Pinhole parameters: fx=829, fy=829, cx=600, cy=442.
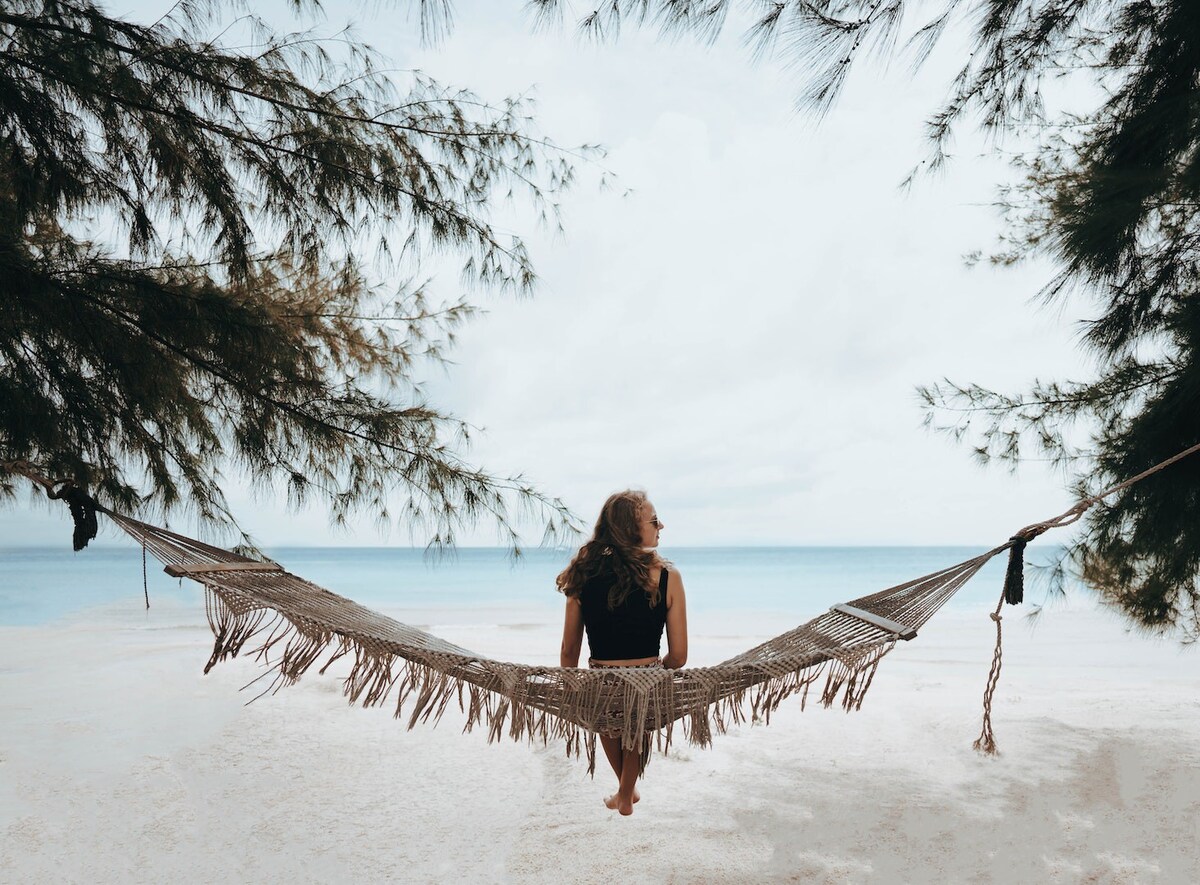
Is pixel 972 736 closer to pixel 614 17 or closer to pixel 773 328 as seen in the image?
pixel 614 17

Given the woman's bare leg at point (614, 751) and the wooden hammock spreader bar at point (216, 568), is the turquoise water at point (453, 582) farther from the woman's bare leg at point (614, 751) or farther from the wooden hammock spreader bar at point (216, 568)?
the woman's bare leg at point (614, 751)

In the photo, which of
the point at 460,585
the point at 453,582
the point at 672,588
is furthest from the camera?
the point at 453,582

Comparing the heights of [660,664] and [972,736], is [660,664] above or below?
above

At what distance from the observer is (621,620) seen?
6.64 ft

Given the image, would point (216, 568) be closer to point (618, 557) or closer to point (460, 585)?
point (618, 557)

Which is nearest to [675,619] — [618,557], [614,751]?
[618,557]

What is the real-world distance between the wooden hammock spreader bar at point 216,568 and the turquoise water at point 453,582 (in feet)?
19.6

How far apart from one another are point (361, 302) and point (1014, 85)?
2.23 meters

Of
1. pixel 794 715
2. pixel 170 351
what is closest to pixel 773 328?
pixel 794 715

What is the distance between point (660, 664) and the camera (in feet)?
6.62

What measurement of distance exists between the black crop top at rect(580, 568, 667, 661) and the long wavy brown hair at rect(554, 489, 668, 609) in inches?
0.6

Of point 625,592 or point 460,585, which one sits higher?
point 625,592

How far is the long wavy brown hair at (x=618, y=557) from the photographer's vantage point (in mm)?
2020

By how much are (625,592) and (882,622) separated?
591 mm
